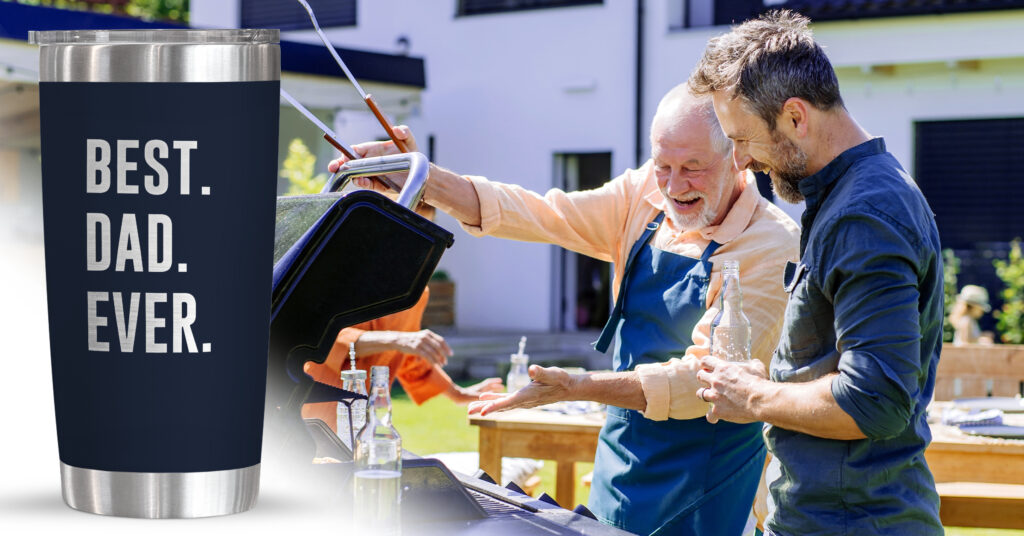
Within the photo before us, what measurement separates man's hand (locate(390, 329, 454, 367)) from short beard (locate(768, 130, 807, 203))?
2.05 metres

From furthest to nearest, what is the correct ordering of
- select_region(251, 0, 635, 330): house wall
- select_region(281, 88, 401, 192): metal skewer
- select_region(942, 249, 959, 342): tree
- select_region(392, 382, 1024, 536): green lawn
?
select_region(251, 0, 635, 330): house wall < select_region(942, 249, 959, 342): tree < select_region(392, 382, 1024, 536): green lawn < select_region(281, 88, 401, 192): metal skewer

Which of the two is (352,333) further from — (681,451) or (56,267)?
(56,267)

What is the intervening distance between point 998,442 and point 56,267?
393cm

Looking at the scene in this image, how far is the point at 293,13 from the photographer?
16.2 meters

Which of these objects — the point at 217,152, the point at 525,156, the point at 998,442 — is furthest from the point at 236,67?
the point at 525,156

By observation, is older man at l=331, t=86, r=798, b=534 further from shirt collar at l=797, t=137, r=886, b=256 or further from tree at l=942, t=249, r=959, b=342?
tree at l=942, t=249, r=959, b=342

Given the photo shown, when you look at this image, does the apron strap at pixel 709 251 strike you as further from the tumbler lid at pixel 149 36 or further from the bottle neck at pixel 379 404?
the tumbler lid at pixel 149 36

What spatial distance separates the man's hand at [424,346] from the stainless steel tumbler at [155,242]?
310 cm

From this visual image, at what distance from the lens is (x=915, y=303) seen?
182 centimetres

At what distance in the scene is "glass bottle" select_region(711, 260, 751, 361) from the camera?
2.42m

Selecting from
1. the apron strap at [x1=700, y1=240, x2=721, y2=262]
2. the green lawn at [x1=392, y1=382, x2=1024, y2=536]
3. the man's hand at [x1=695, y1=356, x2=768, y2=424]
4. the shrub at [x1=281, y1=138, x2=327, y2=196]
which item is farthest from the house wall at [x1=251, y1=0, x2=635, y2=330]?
the man's hand at [x1=695, y1=356, x2=768, y2=424]

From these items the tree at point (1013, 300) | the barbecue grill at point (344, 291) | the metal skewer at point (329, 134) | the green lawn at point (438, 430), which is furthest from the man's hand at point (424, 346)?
the tree at point (1013, 300)

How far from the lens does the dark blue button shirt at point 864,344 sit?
1.82 m

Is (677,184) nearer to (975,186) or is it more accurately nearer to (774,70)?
(774,70)
